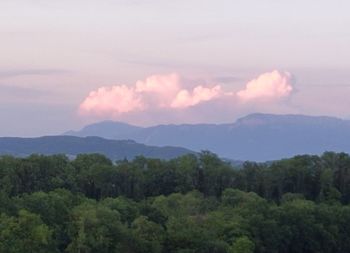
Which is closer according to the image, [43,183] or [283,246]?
[283,246]

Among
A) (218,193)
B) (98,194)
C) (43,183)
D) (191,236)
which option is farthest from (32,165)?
(191,236)

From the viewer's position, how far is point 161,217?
278 feet

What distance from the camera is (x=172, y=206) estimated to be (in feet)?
324

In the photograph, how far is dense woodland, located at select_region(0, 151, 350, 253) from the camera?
71.8 metres

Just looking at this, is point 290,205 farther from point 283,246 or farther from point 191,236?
point 191,236

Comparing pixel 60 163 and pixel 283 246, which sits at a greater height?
pixel 60 163

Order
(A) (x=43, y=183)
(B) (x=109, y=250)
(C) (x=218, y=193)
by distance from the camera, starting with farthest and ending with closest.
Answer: (C) (x=218, y=193) → (A) (x=43, y=183) → (B) (x=109, y=250)

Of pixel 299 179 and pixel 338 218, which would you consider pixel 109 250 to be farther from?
pixel 299 179

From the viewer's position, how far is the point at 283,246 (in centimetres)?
8819

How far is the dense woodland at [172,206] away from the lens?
71.8m

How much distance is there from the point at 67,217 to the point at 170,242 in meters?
9.84

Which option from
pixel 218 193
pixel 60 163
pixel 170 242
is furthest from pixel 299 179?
pixel 170 242

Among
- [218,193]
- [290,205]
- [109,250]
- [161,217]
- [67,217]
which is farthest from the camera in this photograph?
[218,193]

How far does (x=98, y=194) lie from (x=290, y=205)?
3212cm
